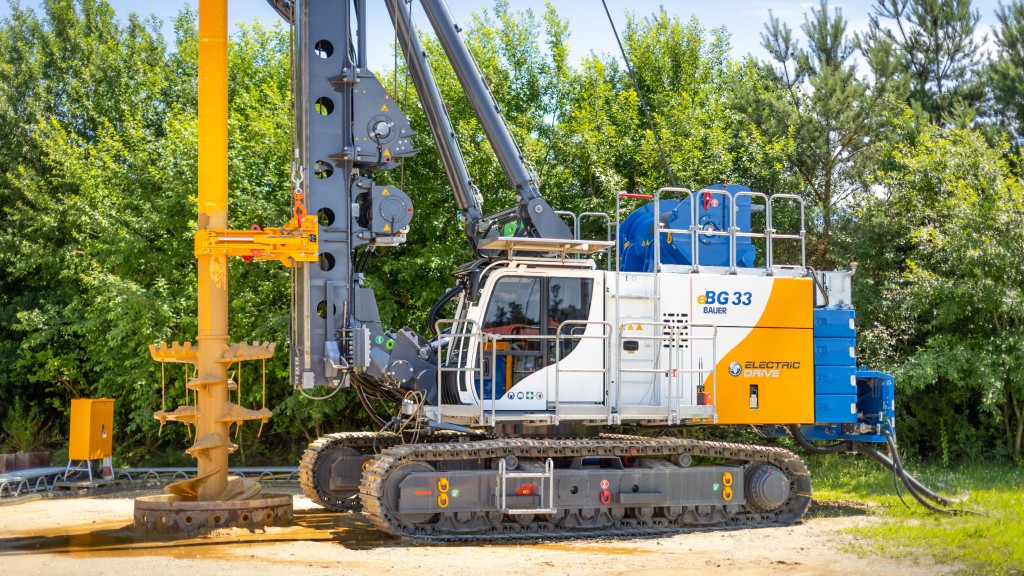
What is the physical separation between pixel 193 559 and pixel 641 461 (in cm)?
569

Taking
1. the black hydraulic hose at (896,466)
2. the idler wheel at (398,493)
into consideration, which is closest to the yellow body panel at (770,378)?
the black hydraulic hose at (896,466)

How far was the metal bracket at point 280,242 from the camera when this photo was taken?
11.6 metres

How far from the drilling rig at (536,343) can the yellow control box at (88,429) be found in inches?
275

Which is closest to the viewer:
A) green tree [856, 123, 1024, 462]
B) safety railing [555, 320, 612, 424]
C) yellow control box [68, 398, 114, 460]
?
safety railing [555, 320, 612, 424]

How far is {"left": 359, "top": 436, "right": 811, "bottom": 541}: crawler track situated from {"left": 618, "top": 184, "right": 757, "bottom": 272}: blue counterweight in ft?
8.17

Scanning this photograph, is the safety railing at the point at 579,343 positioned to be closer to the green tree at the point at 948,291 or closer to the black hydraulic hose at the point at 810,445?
the black hydraulic hose at the point at 810,445

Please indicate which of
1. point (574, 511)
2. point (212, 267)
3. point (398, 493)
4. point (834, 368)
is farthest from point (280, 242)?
point (834, 368)

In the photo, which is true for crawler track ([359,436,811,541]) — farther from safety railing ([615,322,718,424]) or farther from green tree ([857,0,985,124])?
green tree ([857,0,985,124])

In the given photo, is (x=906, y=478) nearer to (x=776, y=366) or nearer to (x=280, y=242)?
(x=776, y=366)

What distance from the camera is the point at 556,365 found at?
11727 mm

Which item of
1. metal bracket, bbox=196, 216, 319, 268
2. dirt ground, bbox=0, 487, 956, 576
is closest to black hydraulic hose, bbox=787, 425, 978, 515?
dirt ground, bbox=0, 487, 956, 576

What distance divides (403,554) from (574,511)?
2.54 meters

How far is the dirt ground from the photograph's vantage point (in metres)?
9.66

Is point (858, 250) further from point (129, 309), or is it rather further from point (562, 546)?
point (129, 309)
